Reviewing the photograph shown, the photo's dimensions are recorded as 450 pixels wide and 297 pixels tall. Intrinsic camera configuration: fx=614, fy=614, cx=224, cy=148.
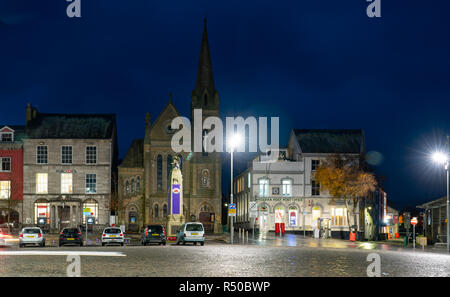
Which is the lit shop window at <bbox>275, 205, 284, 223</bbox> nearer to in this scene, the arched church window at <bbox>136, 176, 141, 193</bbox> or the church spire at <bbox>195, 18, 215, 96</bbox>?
the arched church window at <bbox>136, 176, 141, 193</bbox>

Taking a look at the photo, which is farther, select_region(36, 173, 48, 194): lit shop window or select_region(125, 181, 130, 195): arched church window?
select_region(125, 181, 130, 195): arched church window

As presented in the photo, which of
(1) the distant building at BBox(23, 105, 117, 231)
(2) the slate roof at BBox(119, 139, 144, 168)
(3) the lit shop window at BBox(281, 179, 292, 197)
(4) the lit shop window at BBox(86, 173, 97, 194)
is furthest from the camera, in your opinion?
(2) the slate roof at BBox(119, 139, 144, 168)

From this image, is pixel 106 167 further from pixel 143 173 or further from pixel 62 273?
pixel 62 273

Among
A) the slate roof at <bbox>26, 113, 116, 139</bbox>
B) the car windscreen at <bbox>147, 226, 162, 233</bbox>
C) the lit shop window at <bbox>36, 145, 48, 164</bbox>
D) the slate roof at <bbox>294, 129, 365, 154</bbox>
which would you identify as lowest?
the car windscreen at <bbox>147, 226, 162, 233</bbox>

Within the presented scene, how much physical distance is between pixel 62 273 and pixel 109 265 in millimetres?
3724

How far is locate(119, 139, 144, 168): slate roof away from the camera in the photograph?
84188mm

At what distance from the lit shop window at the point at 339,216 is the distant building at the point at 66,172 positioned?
2853 cm

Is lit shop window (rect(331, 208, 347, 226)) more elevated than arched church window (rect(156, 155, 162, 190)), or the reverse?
arched church window (rect(156, 155, 162, 190))

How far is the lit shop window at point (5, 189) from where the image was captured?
253 feet

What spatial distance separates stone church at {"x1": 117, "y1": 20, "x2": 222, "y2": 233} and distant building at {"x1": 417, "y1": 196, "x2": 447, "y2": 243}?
31.8 meters

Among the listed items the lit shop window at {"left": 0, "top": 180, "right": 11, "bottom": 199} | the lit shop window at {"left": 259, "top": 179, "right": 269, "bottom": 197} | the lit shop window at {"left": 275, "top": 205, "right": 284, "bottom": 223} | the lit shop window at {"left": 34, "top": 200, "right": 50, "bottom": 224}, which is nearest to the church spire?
the lit shop window at {"left": 259, "top": 179, "right": 269, "bottom": 197}

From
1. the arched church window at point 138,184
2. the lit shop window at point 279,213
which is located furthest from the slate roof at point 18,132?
the lit shop window at point 279,213

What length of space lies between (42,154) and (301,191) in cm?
3337

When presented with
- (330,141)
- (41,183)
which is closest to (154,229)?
(41,183)
